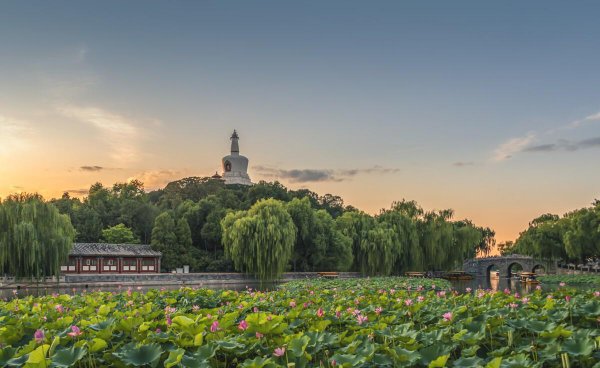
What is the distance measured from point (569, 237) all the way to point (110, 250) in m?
31.4

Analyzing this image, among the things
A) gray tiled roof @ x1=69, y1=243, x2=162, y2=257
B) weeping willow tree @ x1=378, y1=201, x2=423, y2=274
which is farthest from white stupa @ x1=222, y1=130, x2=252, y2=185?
weeping willow tree @ x1=378, y1=201, x2=423, y2=274

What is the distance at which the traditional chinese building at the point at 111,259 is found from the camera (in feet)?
115

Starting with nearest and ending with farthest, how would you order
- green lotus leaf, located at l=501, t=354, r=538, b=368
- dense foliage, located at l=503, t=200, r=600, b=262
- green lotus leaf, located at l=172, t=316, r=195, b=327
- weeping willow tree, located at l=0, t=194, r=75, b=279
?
green lotus leaf, located at l=501, t=354, r=538, b=368
green lotus leaf, located at l=172, t=316, r=195, b=327
weeping willow tree, located at l=0, t=194, r=75, b=279
dense foliage, located at l=503, t=200, r=600, b=262

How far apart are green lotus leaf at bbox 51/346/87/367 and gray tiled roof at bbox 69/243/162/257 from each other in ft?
110

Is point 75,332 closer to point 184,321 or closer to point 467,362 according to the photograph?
point 184,321

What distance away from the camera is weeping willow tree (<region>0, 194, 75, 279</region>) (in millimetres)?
25109

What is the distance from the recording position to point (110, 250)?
1449 inches


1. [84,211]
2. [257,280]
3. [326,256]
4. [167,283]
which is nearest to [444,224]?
[326,256]

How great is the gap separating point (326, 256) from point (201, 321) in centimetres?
3255

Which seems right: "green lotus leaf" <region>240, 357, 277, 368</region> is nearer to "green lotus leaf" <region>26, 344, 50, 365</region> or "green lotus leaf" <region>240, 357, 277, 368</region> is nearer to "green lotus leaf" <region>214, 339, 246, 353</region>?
"green lotus leaf" <region>214, 339, 246, 353</region>

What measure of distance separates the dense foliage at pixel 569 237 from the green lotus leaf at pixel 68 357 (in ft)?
115

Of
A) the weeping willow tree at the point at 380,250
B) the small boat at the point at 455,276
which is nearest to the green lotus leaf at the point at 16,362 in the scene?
the weeping willow tree at the point at 380,250

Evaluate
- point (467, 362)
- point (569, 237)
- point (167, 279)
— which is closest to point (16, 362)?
point (467, 362)

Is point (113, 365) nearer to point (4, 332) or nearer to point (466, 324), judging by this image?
point (4, 332)
